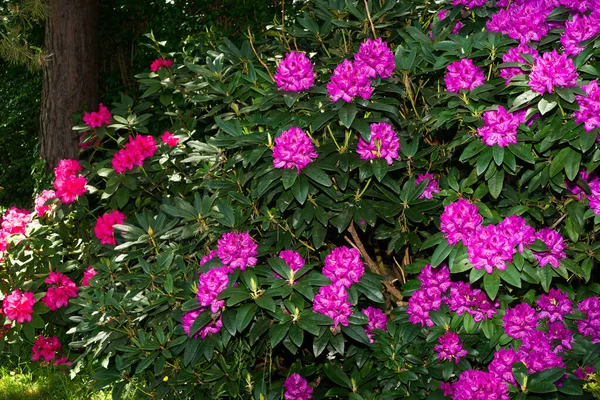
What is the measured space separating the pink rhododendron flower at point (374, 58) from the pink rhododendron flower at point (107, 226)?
6.80ft

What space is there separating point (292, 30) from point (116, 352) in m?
1.47

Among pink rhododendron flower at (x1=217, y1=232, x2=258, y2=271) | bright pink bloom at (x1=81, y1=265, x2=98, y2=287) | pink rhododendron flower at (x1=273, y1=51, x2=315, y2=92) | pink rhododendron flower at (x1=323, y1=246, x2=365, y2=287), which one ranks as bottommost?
bright pink bloom at (x1=81, y1=265, x2=98, y2=287)

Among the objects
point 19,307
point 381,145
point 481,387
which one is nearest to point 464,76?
point 381,145

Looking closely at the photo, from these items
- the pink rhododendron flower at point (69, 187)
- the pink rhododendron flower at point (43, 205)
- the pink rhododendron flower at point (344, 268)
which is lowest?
the pink rhododendron flower at point (43, 205)

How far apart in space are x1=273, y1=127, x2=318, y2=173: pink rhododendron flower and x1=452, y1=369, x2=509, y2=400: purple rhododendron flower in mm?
826

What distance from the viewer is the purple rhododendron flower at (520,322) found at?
238cm

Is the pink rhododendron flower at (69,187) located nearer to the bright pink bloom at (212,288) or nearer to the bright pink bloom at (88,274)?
the bright pink bloom at (88,274)

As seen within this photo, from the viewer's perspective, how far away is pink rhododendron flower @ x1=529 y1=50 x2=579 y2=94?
2.12 meters

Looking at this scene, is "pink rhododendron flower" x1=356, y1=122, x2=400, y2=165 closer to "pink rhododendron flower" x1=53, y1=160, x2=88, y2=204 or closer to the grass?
the grass

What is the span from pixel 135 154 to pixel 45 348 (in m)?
1.27

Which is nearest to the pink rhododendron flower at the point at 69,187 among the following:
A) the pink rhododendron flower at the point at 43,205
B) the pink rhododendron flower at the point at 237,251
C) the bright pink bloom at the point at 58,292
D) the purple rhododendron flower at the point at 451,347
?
the pink rhododendron flower at the point at 43,205

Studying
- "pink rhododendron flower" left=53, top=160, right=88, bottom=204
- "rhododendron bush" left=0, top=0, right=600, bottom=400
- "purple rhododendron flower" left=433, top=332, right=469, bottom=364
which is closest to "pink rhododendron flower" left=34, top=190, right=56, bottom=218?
"pink rhododendron flower" left=53, top=160, right=88, bottom=204

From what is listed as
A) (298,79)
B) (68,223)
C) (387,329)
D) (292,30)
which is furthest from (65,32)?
(387,329)

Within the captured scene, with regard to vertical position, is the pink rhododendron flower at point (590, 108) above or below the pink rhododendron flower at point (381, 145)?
above
